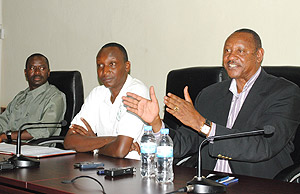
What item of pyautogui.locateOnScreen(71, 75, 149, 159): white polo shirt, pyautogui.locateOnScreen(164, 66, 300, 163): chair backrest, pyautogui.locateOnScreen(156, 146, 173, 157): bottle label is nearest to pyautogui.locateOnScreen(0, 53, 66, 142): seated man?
pyautogui.locateOnScreen(71, 75, 149, 159): white polo shirt

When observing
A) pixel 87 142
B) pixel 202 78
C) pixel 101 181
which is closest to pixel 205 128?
pixel 101 181

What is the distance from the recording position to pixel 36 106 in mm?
4125

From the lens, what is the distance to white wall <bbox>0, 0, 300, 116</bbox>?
10.5 feet

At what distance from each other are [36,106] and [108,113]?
4.06 feet

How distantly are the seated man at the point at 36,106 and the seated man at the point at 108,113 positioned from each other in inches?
29.2

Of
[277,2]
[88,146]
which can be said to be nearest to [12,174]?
[88,146]

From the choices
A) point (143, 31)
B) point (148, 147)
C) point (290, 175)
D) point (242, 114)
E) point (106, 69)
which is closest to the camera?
point (148, 147)

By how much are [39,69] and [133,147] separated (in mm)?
1722

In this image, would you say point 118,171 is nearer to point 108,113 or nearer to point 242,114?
point 242,114

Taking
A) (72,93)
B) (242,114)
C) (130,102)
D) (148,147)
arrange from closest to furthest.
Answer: (148,147)
(130,102)
(242,114)
(72,93)

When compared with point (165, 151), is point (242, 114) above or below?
above

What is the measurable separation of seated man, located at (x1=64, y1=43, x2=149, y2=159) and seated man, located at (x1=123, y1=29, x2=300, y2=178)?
414 mm

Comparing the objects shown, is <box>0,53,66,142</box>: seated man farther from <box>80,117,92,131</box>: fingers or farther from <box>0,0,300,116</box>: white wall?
<box>80,117,92,131</box>: fingers

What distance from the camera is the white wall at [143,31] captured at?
125 inches
